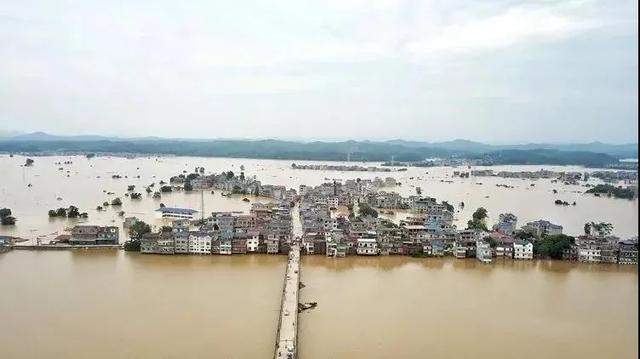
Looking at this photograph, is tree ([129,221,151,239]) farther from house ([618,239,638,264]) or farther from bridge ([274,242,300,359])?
house ([618,239,638,264])

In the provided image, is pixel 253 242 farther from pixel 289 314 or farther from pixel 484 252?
pixel 484 252

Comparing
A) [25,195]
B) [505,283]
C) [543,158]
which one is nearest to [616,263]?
[505,283]

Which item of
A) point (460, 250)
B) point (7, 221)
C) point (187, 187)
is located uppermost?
point (187, 187)

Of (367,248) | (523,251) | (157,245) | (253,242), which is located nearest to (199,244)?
(157,245)

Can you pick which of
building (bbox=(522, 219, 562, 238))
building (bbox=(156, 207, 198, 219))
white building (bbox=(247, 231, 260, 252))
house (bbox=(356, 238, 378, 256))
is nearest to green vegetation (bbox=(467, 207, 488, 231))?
building (bbox=(522, 219, 562, 238))

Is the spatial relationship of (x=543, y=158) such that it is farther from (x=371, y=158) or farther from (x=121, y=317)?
(x=121, y=317)

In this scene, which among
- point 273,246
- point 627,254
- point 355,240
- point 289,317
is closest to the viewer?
point 289,317

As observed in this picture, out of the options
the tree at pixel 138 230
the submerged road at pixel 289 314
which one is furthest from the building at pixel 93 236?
the submerged road at pixel 289 314

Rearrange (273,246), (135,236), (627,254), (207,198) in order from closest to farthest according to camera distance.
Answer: (627,254) < (273,246) < (135,236) < (207,198)
